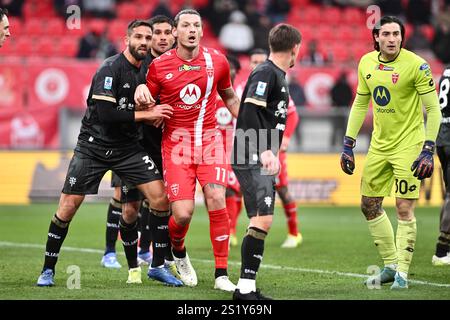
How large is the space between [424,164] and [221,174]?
6.29 feet

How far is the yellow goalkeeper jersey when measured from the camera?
28.6 ft

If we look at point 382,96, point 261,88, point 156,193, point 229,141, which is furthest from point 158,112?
point 229,141

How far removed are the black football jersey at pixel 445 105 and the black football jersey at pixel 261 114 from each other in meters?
3.43

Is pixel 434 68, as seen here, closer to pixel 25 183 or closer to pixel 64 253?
pixel 25 183

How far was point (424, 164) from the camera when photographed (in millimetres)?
8383

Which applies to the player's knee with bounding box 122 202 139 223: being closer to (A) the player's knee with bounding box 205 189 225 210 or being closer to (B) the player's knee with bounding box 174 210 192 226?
(B) the player's knee with bounding box 174 210 192 226

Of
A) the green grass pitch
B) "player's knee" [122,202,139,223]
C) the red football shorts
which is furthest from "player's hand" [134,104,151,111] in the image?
the green grass pitch

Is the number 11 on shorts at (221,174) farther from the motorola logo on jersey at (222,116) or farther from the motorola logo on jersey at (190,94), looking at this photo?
the motorola logo on jersey at (222,116)

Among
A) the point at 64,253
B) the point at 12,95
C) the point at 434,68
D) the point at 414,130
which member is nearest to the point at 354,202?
the point at 434,68

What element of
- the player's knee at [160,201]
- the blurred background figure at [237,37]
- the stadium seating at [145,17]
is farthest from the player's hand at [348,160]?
the blurred background figure at [237,37]

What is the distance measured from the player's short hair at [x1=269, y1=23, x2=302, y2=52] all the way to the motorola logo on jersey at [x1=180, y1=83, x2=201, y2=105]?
106 centimetres

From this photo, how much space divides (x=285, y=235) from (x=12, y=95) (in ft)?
24.7

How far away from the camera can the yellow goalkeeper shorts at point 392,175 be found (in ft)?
28.6

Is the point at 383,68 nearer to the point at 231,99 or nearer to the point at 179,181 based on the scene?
the point at 231,99
